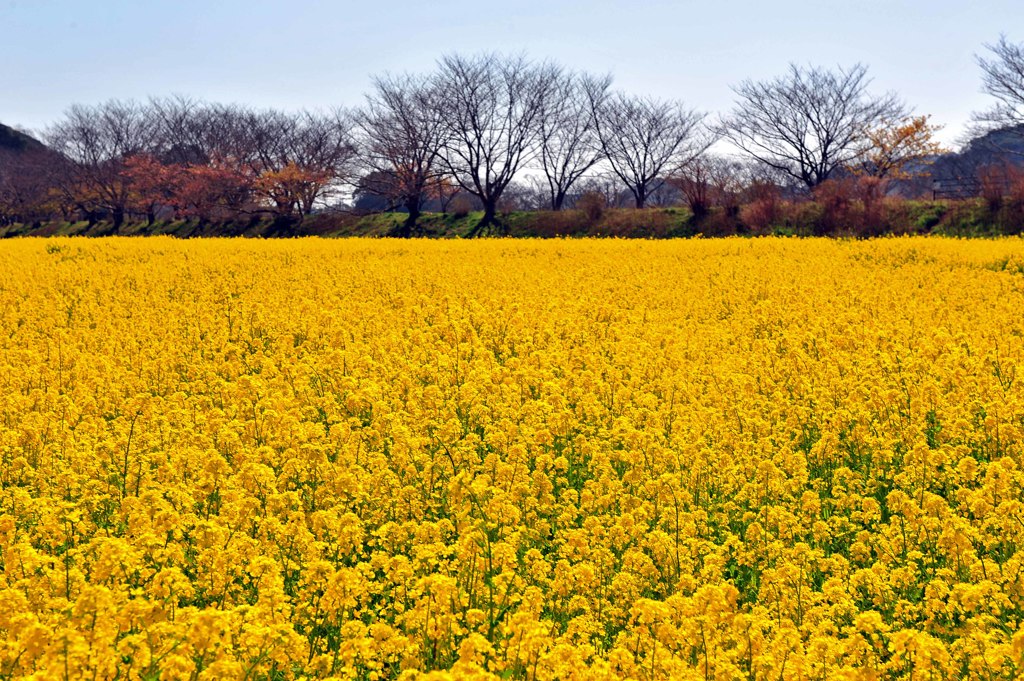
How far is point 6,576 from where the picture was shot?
3957mm

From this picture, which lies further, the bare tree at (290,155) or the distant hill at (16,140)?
the distant hill at (16,140)

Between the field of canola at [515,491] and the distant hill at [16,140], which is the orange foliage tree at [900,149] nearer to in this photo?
the field of canola at [515,491]

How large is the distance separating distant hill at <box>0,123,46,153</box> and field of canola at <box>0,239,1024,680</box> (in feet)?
385

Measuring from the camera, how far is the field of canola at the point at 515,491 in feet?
11.3

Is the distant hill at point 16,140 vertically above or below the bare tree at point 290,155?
above

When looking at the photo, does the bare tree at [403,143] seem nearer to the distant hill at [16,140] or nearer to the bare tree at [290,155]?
the bare tree at [290,155]

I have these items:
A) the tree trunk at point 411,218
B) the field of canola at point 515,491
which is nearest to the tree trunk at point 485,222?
the tree trunk at point 411,218

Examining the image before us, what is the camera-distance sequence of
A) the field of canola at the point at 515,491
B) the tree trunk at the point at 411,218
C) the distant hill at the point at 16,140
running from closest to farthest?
1. the field of canola at the point at 515,491
2. the tree trunk at the point at 411,218
3. the distant hill at the point at 16,140

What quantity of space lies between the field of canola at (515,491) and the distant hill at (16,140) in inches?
4615

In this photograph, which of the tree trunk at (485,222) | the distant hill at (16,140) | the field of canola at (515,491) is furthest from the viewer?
the distant hill at (16,140)

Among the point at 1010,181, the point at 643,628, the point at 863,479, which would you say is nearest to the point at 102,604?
the point at 643,628

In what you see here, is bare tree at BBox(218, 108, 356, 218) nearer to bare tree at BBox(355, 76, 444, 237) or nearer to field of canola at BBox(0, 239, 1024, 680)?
bare tree at BBox(355, 76, 444, 237)

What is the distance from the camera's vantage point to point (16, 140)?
11225cm

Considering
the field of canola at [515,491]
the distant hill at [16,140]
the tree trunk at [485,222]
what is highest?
the distant hill at [16,140]
